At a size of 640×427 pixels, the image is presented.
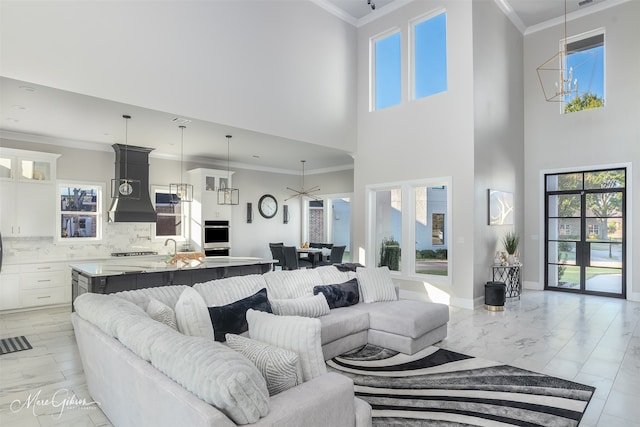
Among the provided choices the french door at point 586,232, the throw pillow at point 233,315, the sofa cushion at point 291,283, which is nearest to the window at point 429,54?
the french door at point 586,232

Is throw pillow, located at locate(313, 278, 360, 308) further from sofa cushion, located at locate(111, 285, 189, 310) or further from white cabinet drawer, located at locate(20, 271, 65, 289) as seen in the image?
white cabinet drawer, located at locate(20, 271, 65, 289)

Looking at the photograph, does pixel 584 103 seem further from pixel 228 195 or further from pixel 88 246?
pixel 88 246

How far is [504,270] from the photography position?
22.2 ft

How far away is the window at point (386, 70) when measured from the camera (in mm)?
7488

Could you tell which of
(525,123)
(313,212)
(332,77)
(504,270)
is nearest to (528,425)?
(504,270)

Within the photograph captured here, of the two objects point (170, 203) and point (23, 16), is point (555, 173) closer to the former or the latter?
point (170, 203)

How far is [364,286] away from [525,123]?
5987mm

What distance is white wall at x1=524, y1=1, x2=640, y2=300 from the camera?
6.75 meters

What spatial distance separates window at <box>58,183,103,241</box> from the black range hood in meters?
0.36

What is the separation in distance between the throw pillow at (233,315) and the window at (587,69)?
7460 millimetres

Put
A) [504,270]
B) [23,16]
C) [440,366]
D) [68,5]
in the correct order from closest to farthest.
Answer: [440,366] → [23,16] → [68,5] → [504,270]

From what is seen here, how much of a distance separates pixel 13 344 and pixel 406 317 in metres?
4.57

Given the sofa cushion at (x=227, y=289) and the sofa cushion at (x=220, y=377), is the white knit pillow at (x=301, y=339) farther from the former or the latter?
the sofa cushion at (x=227, y=289)

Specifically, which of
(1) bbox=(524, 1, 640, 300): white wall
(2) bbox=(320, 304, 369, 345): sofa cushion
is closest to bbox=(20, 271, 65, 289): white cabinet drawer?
(2) bbox=(320, 304, 369, 345): sofa cushion
